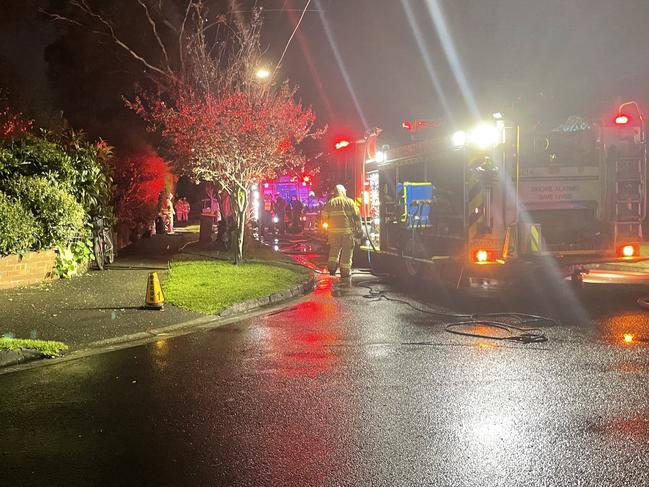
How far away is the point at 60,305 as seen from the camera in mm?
10383

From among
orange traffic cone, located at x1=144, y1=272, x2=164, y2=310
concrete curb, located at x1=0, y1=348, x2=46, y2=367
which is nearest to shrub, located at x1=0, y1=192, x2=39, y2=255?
orange traffic cone, located at x1=144, y1=272, x2=164, y2=310

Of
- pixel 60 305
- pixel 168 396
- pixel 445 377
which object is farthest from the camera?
pixel 60 305

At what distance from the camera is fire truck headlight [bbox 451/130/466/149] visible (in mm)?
11166

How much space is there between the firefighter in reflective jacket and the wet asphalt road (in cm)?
576

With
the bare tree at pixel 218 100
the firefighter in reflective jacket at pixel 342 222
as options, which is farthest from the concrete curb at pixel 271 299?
the bare tree at pixel 218 100

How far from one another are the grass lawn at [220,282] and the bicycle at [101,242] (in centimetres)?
165

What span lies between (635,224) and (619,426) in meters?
7.18

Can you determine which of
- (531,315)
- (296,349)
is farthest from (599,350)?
(296,349)

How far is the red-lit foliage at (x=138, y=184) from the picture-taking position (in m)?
21.7

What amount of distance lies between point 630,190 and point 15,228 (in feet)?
35.4

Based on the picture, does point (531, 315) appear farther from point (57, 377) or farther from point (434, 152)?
point (57, 377)

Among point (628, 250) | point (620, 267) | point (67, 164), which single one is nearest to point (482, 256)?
point (628, 250)

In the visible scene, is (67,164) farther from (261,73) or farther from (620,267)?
(620,267)

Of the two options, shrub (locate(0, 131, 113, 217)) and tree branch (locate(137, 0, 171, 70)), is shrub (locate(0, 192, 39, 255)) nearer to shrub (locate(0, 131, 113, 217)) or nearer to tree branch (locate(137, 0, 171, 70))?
shrub (locate(0, 131, 113, 217))
